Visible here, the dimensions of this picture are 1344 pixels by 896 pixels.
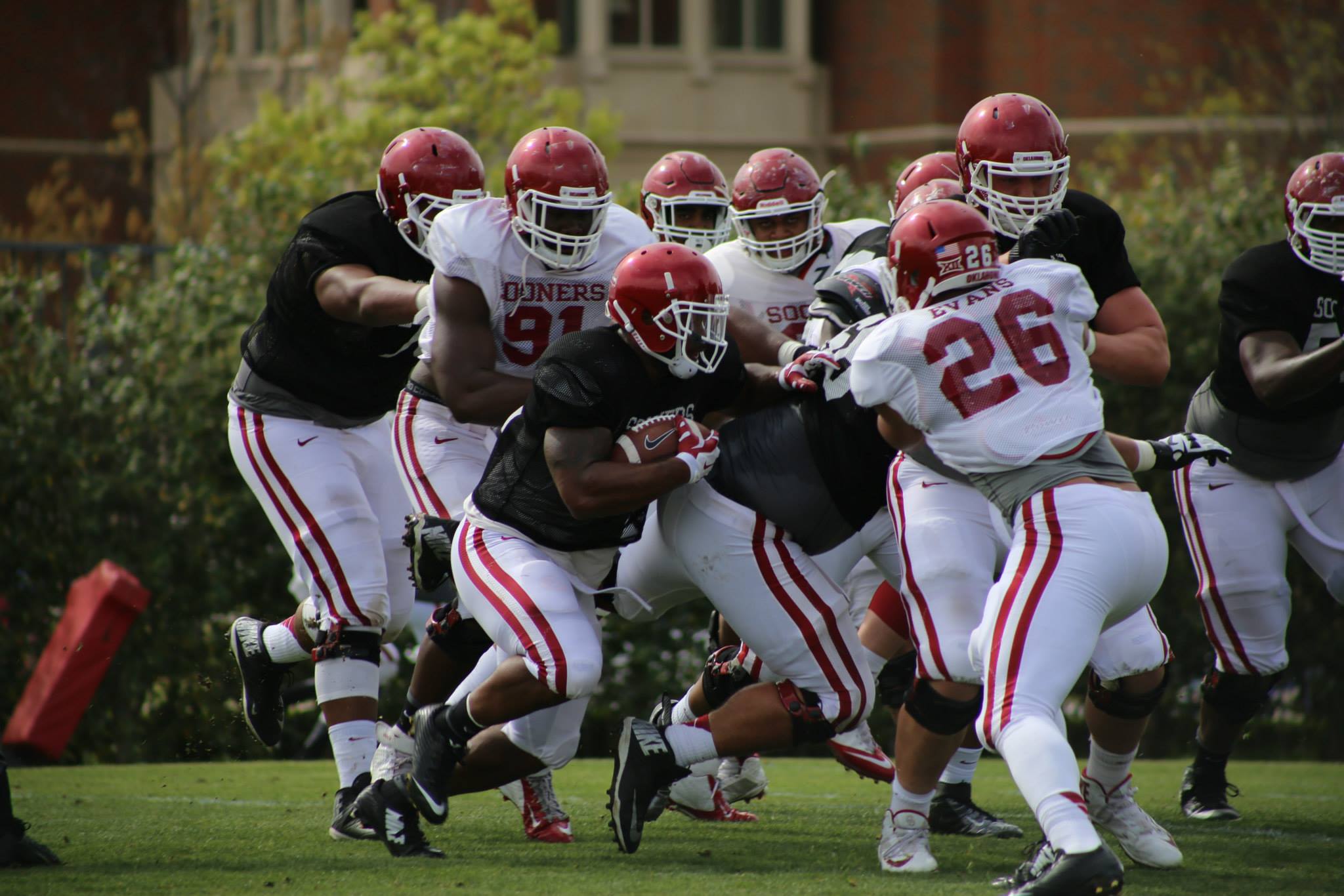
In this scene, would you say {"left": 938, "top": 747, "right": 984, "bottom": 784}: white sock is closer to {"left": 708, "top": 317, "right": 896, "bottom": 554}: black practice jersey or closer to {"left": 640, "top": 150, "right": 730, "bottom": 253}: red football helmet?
{"left": 708, "top": 317, "right": 896, "bottom": 554}: black practice jersey

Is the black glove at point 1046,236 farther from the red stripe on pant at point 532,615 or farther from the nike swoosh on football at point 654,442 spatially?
the red stripe on pant at point 532,615

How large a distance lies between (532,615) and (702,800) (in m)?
1.29

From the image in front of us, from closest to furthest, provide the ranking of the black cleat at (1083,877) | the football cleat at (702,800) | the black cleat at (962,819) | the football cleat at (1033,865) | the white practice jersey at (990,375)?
the black cleat at (1083,877)
the football cleat at (1033,865)
the white practice jersey at (990,375)
the black cleat at (962,819)
the football cleat at (702,800)

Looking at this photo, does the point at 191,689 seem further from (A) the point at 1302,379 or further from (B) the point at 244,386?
(A) the point at 1302,379

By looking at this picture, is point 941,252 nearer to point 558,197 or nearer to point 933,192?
point 933,192

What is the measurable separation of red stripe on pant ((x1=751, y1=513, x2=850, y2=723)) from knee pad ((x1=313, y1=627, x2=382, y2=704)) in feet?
4.73

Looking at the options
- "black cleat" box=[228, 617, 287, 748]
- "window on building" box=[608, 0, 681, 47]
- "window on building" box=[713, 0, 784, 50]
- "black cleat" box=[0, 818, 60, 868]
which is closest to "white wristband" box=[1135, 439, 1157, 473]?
"black cleat" box=[228, 617, 287, 748]

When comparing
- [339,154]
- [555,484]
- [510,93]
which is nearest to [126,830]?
[555,484]

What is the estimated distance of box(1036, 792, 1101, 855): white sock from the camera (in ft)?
11.3

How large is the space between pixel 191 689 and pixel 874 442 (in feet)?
16.0

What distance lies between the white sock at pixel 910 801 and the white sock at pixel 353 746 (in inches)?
64.2

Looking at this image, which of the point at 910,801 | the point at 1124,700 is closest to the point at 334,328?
the point at 910,801

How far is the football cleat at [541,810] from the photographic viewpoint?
480 cm

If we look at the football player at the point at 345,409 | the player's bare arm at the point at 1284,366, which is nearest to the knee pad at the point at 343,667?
the football player at the point at 345,409
